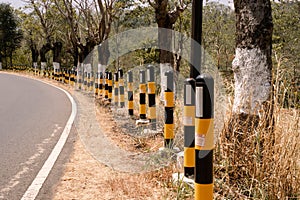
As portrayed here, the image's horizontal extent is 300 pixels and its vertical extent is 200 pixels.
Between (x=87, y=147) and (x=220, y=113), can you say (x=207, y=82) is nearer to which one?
(x=220, y=113)

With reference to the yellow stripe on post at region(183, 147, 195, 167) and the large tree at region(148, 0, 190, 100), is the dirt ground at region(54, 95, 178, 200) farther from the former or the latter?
the large tree at region(148, 0, 190, 100)

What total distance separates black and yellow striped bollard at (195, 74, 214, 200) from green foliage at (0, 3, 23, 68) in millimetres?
52477

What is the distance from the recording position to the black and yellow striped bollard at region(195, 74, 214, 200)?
267 centimetres

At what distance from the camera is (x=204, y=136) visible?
8.78 ft

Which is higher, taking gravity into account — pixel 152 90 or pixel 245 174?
pixel 152 90

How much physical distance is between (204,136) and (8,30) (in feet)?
174

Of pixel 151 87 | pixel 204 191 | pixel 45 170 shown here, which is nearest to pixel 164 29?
pixel 151 87

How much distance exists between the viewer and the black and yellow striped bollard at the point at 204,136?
105 inches

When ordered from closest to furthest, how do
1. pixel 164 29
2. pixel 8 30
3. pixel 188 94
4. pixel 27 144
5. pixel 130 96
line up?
pixel 188 94 < pixel 27 144 < pixel 130 96 < pixel 164 29 < pixel 8 30

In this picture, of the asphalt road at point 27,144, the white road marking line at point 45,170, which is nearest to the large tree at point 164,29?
the asphalt road at point 27,144

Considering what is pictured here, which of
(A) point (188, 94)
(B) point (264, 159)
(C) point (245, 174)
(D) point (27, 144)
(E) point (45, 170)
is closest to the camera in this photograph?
(B) point (264, 159)

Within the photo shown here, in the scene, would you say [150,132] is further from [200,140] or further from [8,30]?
[8,30]

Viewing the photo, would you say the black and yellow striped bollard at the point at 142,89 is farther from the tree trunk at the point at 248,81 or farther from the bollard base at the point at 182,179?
the bollard base at the point at 182,179

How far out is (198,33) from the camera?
4117mm
